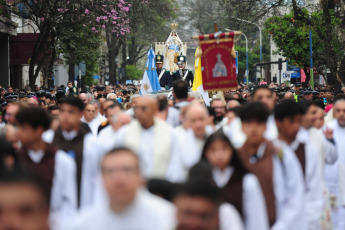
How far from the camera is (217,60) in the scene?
13.5 metres

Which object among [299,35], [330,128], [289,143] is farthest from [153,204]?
[299,35]

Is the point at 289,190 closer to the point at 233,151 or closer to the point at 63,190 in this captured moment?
the point at 233,151

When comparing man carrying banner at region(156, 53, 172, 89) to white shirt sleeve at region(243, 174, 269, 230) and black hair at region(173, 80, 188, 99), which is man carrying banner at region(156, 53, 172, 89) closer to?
black hair at region(173, 80, 188, 99)

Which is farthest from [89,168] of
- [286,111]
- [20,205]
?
[20,205]

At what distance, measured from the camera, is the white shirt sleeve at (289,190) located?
6.05 metres

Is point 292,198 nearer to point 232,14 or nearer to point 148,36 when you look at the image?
point 232,14

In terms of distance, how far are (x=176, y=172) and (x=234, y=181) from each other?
179 cm

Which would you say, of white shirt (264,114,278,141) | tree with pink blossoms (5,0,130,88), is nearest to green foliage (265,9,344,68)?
tree with pink blossoms (5,0,130,88)

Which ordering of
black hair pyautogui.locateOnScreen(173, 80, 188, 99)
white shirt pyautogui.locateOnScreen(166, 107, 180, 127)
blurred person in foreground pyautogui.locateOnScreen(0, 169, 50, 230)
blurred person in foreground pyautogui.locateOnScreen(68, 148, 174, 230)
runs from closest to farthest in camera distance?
blurred person in foreground pyautogui.locateOnScreen(0, 169, 50, 230) < blurred person in foreground pyautogui.locateOnScreen(68, 148, 174, 230) < white shirt pyautogui.locateOnScreen(166, 107, 180, 127) < black hair pyautogui.locateOnScreen(173, 80, 188, 99)

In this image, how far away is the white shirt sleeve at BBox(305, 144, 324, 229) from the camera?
22.2ft

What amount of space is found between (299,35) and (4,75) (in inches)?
562

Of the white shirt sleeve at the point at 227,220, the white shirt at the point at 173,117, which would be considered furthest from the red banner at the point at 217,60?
the white shirt sleeve at the point at 227,220

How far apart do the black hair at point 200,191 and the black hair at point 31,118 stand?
2.81 m

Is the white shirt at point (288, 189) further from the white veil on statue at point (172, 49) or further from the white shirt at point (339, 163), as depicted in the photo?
the white veil on statue at point (172, 49)
